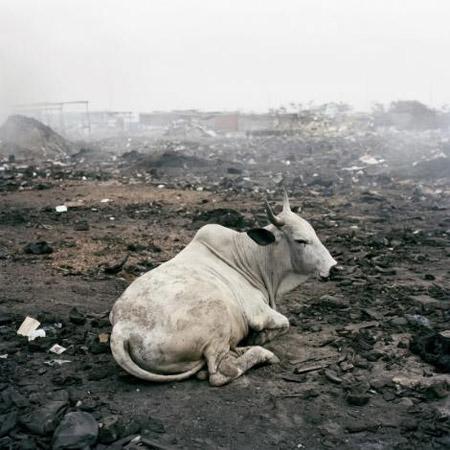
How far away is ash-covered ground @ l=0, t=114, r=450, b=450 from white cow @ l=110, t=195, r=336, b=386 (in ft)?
0.48

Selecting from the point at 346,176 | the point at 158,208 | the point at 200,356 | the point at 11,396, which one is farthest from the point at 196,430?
the point at 346,176

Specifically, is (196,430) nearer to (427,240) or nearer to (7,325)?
(7,325)

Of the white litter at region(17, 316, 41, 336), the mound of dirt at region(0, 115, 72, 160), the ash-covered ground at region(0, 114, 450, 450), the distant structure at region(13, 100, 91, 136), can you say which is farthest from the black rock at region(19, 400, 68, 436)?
the distant structure at region(13, 100, 91, 136)

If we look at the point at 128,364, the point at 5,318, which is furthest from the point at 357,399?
the point at 5,318

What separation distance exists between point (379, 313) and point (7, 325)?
127 inches

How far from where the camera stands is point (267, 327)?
4785mm

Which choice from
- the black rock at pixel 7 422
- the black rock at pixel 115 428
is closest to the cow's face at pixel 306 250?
the black rock at pixel 115 428

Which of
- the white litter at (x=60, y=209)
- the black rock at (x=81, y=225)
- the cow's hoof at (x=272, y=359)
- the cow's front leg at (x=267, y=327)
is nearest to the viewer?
the cow's hoof at (x=272, y=359)

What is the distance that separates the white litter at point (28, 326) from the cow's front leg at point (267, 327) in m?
1.75

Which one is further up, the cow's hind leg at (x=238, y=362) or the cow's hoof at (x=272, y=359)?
the cow's hind leg at (x=238, y=362)

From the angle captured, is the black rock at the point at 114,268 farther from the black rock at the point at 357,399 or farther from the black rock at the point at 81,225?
the black rock at the point at 357,399

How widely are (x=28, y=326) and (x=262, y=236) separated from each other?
6.71ft

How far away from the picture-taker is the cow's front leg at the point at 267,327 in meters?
4.71

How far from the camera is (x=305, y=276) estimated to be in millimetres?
5184
